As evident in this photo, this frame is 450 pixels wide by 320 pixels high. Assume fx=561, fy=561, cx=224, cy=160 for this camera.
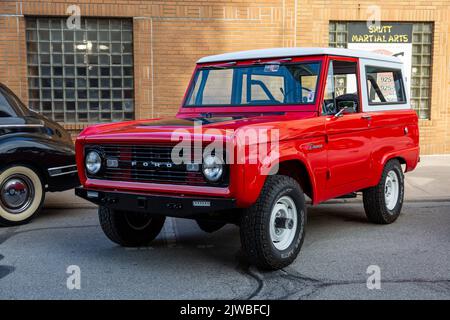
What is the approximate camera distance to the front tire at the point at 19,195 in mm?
6461

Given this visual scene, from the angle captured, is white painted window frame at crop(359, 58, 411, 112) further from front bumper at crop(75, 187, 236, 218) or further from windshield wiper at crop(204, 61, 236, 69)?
front bumper at crop(75, 187, 236, 218)

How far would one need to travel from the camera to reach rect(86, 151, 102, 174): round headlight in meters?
4.80

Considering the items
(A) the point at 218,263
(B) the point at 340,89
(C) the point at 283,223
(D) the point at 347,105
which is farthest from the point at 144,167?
(B) the point at 340,89

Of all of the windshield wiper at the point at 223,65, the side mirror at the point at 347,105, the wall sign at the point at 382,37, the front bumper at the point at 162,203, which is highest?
the wall sign at the point at 382,37

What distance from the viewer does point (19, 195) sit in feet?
21.6

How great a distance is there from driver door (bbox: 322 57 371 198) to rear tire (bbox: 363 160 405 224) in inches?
15.9

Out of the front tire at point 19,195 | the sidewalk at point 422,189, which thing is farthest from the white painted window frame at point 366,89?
the front tire at point 19,195

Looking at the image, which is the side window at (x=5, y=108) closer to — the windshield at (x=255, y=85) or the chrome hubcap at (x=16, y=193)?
the chrome hubcap at (x=16, y=193)

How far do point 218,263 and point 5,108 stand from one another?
134 inches

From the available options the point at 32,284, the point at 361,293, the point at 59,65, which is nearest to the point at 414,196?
the point at 361,293

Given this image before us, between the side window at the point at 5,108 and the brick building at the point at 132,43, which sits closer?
the side window at the point at 5,108

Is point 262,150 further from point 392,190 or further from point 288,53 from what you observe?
point 392,190

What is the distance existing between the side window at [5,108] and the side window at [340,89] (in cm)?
Answer: 374

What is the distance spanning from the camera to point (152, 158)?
4.53 meters
